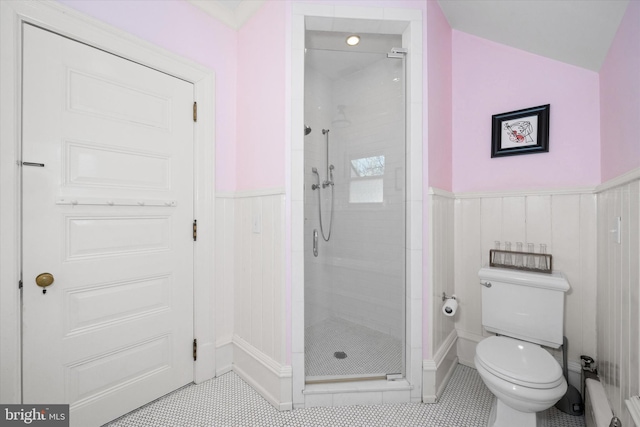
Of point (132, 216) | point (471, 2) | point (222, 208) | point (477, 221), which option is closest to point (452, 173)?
point (477, 221)

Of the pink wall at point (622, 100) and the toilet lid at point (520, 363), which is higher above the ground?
the pink wall at point (622, 100)

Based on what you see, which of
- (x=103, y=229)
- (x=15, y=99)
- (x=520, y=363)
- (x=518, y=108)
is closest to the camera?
(x=15, y=99)

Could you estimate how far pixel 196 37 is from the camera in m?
1.89

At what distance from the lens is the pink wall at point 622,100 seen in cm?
116

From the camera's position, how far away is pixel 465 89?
211cm

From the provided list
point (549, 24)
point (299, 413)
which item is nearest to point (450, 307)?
point (299, 413)

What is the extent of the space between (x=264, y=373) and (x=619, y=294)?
6.29ft

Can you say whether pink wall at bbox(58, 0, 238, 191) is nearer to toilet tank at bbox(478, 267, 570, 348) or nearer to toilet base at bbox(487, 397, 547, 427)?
toilet tank at bbox(478, 267, 570, 348)

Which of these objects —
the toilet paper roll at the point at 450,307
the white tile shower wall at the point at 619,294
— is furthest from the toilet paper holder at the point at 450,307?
the white tile shower wall at the point at 619,294

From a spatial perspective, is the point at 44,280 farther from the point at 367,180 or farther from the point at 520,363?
the point at 520,363

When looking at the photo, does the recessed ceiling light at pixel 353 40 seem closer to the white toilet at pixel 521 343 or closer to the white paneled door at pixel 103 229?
the white paneled door at pixel 103 229

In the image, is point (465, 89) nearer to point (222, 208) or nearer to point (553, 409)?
point (222, 208)

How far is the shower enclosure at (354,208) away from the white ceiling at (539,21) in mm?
569

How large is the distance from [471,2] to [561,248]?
168 cm
